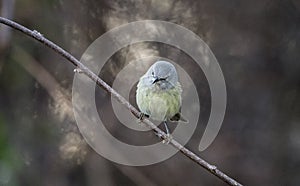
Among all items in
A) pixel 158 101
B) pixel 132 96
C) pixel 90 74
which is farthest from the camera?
pixel 132 96

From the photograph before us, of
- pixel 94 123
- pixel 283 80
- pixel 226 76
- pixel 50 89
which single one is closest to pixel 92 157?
pixel 94 123

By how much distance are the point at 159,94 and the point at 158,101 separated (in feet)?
0.18

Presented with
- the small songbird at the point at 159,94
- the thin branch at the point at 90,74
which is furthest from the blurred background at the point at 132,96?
the thin branch at the point at 90,74

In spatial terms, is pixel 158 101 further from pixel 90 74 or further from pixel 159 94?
pixel 90 74

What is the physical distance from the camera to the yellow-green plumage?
3.02m

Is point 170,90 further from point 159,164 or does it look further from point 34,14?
point 34,14

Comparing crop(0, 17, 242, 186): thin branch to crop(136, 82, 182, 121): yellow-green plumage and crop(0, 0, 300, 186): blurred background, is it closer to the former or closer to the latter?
crop(136, 82, 182, 121): yellow-green plumage

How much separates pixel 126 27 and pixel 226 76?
91 centimetres

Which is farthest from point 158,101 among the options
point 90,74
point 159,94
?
point 90,74

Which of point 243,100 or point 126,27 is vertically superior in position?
point 243,100

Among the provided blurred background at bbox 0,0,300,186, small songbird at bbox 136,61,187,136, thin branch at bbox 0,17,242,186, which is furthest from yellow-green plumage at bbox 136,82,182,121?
blurred background at bbox 0,0,300,186

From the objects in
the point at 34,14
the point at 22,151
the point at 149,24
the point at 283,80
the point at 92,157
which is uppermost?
the point at 283,80

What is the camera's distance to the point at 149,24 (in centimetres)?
410

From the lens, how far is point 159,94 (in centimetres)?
307
